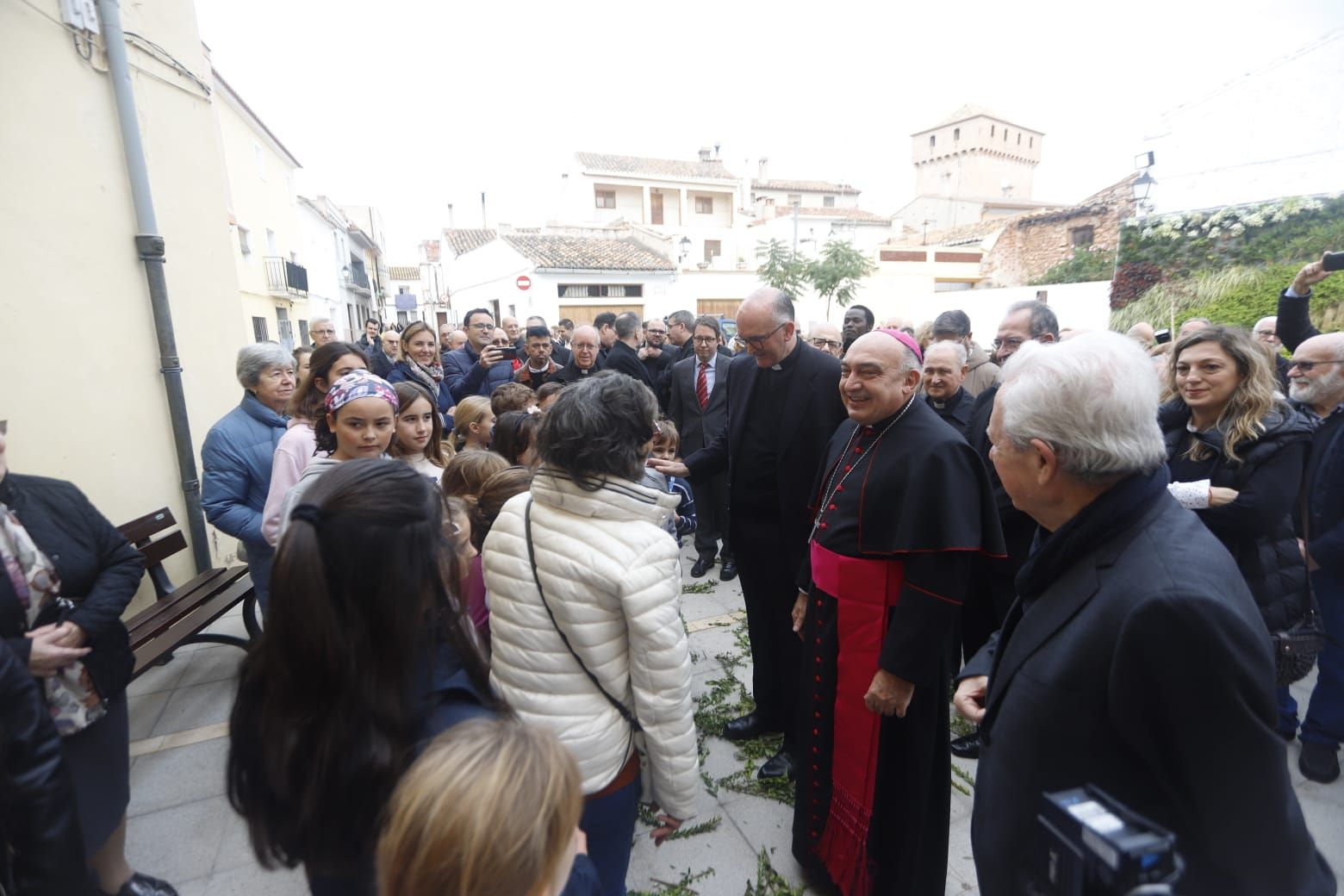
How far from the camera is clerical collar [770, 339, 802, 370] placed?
10.1 feet

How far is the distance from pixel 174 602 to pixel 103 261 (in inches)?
91.1

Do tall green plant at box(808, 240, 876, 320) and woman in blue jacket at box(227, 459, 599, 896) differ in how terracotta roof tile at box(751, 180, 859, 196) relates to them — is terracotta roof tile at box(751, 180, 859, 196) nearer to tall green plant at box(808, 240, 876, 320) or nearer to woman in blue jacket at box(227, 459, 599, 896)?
tall green plant at box(808, 240, 876, 320)

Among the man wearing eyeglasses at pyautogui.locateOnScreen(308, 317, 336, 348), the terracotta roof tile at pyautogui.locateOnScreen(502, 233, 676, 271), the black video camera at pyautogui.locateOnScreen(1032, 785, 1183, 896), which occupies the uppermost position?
the terracotta roof tile at pyautogui.locateOnScreen(502, 233, 676, 271)

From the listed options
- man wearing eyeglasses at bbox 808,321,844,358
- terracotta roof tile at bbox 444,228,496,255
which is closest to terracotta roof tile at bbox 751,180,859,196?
terracotta roof tile at bbox 444,228,496,255

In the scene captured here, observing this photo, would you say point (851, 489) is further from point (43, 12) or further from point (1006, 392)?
point (43, 12)

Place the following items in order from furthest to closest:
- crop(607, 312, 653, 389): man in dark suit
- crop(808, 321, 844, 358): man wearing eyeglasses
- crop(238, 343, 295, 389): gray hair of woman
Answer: crop(808, 321, 844, 358): man wearing eyeglasses
crop(607, 312, 653, 389): man in dark suit
crop(238, 343, 295, 389): gray hair of woman

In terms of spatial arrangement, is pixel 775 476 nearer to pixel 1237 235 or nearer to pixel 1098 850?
pixel 1098 850

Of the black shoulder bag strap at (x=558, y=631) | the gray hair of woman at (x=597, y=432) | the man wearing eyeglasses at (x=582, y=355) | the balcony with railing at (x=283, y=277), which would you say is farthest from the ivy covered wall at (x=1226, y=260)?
the balcony with railing at (x=283, y=277)

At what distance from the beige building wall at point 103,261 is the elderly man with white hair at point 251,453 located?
4.65 ft

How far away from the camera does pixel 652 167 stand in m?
37.5

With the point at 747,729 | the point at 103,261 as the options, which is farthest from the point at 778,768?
the point at 103,261

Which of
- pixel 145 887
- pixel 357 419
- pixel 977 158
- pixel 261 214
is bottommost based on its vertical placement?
pixel 145 887

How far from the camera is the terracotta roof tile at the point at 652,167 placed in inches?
1410

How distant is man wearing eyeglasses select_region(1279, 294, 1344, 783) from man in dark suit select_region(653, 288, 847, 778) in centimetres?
230
